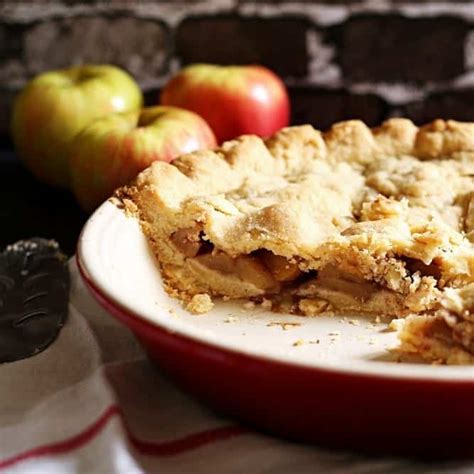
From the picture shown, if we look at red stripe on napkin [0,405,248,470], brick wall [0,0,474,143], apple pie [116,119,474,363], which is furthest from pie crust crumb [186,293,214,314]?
brick wall [0,0,474,143]

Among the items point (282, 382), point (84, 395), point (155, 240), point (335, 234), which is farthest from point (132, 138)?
point (282, 382)

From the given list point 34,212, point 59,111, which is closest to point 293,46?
point 59,111

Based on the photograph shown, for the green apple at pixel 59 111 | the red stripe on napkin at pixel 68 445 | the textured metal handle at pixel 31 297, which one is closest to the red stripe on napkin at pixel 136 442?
the red stripe on napkin at pixel 68 445

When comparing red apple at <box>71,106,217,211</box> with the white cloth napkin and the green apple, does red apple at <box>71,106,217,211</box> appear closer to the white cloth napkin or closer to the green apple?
the green apple

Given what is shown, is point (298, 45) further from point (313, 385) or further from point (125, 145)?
point (313, 385)

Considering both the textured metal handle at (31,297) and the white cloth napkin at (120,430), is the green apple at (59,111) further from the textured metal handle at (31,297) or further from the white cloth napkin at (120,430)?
the white cloth napkin at (120,430)

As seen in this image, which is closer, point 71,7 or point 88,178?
point 88,178

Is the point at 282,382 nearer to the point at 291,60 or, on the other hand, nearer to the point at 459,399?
the point at 459,399
